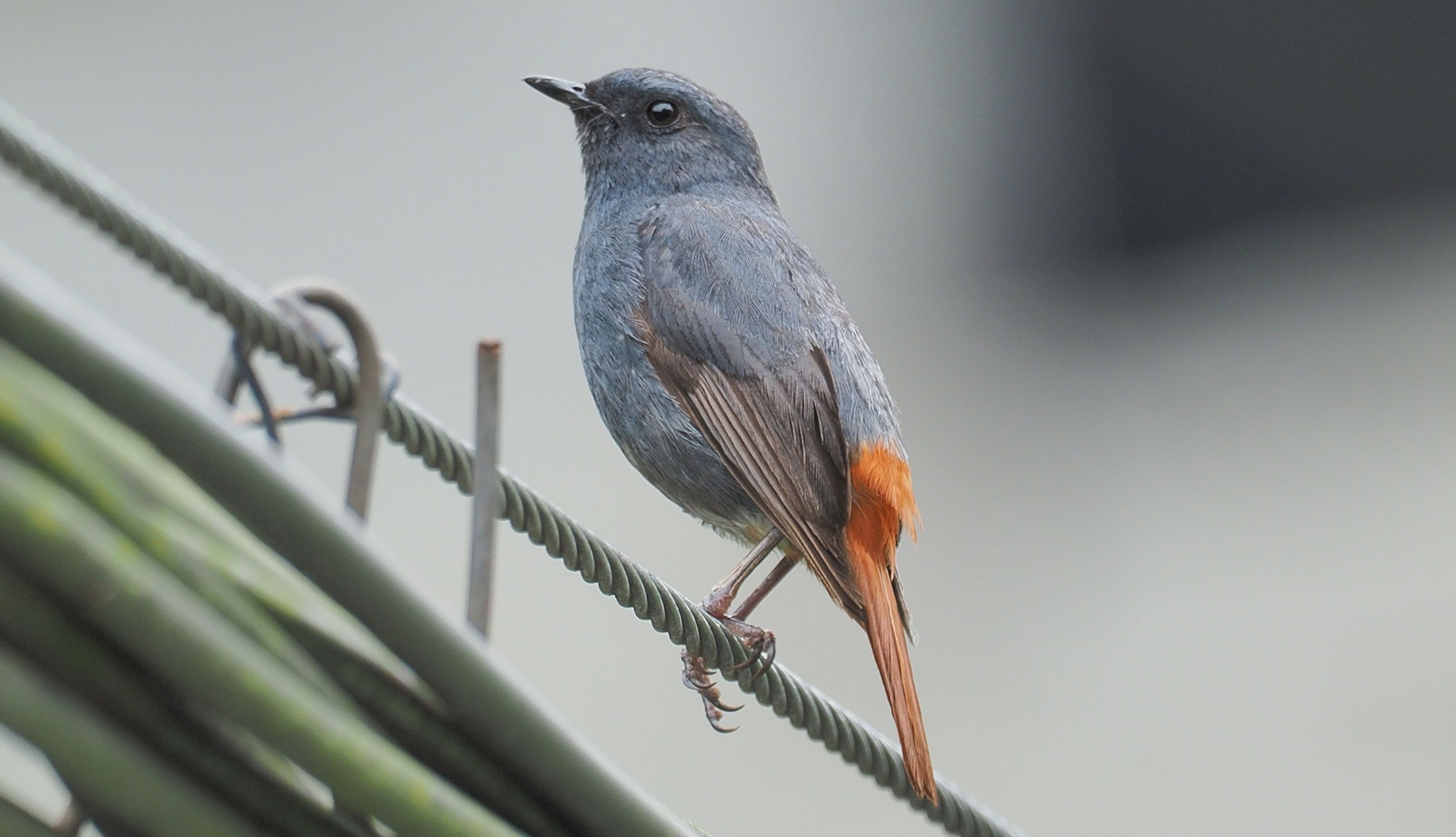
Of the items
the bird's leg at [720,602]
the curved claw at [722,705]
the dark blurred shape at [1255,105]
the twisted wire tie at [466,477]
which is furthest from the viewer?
the dark blurred shape at [1255,105]

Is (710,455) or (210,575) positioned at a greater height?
(210,575)

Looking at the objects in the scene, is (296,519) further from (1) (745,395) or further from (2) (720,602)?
(2) (720,602)

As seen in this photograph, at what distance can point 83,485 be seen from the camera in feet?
1.90

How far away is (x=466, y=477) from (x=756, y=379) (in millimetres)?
1482

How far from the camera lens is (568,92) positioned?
3.40 metres

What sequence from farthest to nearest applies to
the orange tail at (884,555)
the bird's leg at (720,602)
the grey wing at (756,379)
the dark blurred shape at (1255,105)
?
1. the dark blurred shape at (1255,105)
2. the bird's leg at (720,602)
3. the grey wing at (756,379)
4. the orange tail at (884,555)

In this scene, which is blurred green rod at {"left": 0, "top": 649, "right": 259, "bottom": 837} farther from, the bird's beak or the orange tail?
the bird's beak

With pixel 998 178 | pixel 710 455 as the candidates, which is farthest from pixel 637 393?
pixel 998 178

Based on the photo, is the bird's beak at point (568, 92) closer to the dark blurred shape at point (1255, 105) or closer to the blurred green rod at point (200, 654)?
the blurred green rod at point (200, 654)

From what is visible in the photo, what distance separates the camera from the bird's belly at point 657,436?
2.80m

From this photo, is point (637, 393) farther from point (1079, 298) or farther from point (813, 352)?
A: point (1079, 298)

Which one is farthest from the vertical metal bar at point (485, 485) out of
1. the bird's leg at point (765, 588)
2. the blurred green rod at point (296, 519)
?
the bird's leg at point (765, 588)

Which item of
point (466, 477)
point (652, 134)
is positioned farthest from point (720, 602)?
point (466, 477)

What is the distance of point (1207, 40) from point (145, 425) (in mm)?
7174
